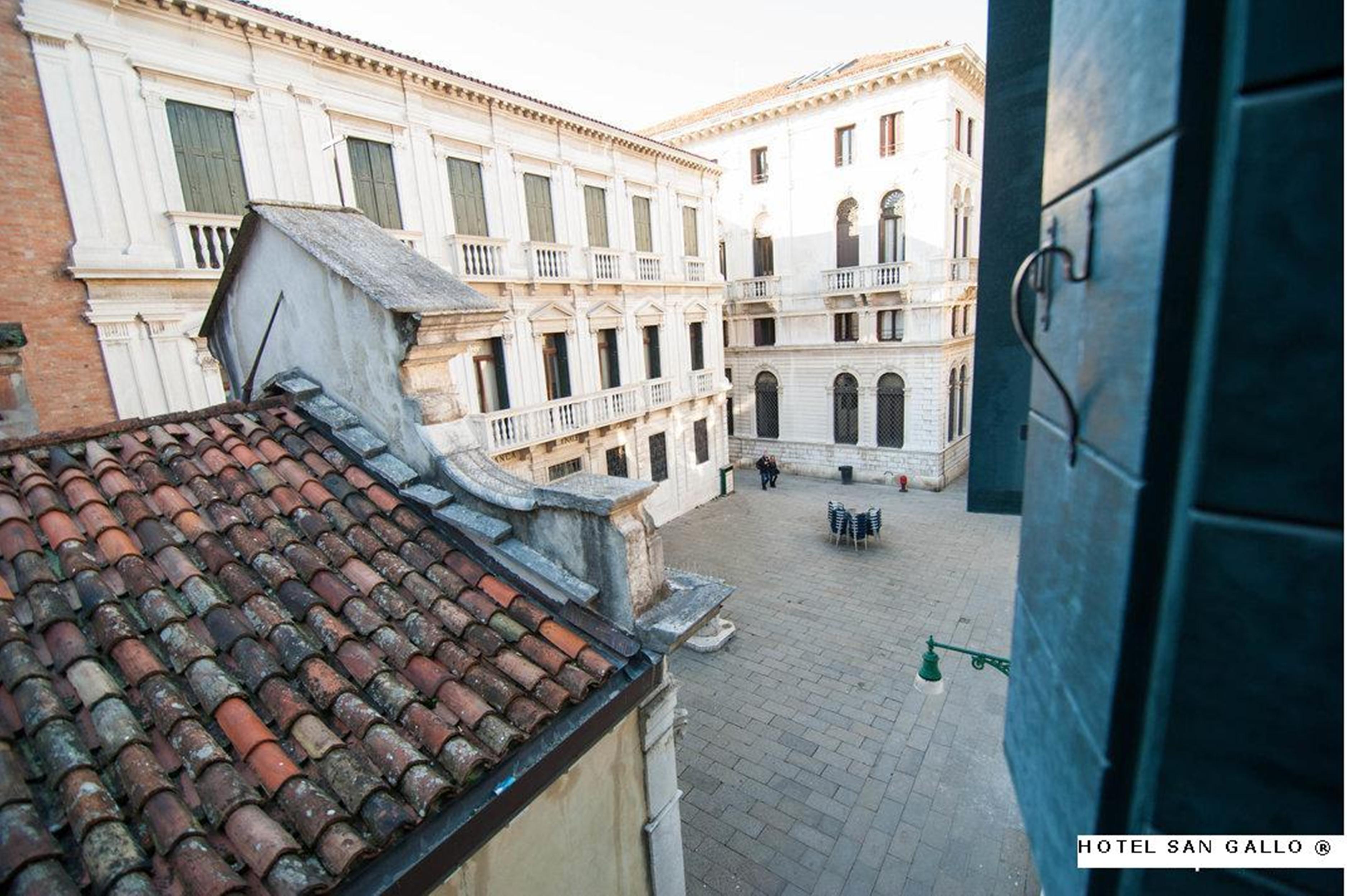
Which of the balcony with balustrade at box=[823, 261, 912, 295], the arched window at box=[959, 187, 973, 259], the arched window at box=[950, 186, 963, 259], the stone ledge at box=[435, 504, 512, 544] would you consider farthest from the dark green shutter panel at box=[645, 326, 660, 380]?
the stone ledge at box=[435, 504, 512, 544]

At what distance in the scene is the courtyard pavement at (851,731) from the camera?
644cm

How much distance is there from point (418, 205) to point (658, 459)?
9.07 metres

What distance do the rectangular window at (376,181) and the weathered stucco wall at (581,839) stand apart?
1103cm

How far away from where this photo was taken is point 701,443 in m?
19.6

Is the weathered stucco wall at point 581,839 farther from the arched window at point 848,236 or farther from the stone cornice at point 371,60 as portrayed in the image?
the arched window at point 848,236

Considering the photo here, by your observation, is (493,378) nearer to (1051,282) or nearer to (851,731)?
(851,731)

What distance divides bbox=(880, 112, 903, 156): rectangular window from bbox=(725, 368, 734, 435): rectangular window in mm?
8900

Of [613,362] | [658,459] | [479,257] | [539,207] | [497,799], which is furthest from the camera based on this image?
[658,459]

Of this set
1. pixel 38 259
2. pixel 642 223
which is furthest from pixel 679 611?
pixel 642 223

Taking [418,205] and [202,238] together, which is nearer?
[202,238]

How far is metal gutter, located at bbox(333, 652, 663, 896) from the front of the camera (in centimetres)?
245

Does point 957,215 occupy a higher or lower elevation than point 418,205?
higher

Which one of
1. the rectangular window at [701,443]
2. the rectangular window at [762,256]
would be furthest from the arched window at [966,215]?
the rectangular window at [701,443]

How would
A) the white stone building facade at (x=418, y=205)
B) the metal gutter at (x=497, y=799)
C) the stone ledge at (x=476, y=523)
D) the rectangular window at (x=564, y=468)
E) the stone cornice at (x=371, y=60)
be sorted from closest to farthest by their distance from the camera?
the metal gutter at (x=497, y=799), the stone ledge at (x=476, y=523), the white stone building facade at (x=418, y=205), the stone cornice at (x=371, y=60), the rectangular window at (x=564, y=468)
